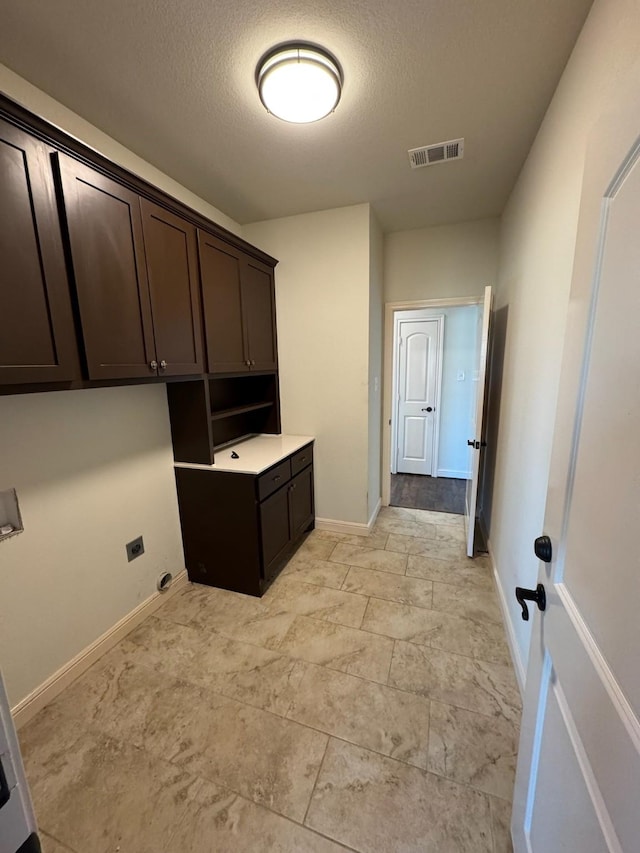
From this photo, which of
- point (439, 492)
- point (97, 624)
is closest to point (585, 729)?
point (97, 624)

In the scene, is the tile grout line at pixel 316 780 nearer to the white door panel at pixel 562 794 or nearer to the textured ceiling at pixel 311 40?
the white door panel at pixel 562 794

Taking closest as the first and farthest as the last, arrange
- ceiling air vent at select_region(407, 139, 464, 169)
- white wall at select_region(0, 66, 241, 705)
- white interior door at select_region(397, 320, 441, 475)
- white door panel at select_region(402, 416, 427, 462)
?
white wall at select_region(0, 66, 241, 705)
ceiling air vent at select_region(407, 139, 464, 169)
white interior door at select_region(397, 320, 441, 475)
white door panel at select_region(402, 416, 427, 462)

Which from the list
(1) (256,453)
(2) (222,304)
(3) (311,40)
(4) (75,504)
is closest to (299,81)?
(3) (311,40)

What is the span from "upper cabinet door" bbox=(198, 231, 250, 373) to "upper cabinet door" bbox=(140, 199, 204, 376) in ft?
0.26

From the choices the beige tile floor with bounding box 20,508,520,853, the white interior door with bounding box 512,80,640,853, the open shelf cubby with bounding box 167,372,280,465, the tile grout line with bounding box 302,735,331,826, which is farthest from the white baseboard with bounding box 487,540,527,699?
the open shelf cubby with bounding box 167,372,280,465

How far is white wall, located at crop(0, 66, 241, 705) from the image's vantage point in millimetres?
1447

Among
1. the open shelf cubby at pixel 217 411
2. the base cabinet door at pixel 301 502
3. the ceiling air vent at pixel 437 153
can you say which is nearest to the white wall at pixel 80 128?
the open shelf cubby at pixel 217 411

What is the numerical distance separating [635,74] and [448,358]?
385 centimetres

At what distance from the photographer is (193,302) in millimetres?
1982

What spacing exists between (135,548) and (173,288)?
Result: 1530 millimetres

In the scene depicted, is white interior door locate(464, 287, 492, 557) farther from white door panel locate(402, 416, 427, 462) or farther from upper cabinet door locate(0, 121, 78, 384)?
upper cabinet door locate(0, 121, 78, 384)

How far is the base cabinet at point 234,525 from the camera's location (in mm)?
2168

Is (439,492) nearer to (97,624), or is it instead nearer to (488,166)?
(488,166)

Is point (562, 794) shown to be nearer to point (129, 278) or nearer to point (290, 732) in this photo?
point (290, 732)
